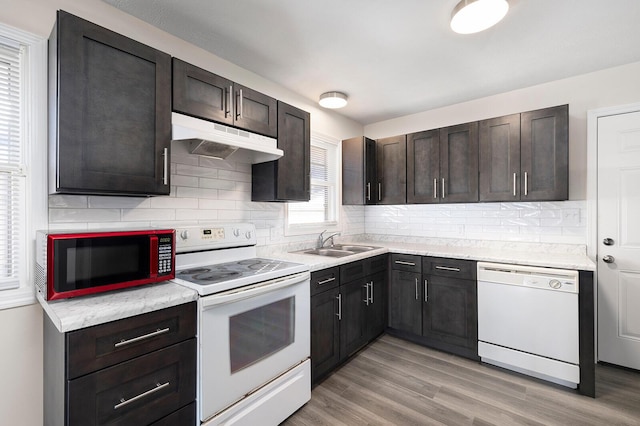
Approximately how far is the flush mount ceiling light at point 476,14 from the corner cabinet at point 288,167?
1.34 m

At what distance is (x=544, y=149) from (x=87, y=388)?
3468 mm

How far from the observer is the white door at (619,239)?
8.30 feet

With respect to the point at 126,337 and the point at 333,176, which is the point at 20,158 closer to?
the point at 126,337

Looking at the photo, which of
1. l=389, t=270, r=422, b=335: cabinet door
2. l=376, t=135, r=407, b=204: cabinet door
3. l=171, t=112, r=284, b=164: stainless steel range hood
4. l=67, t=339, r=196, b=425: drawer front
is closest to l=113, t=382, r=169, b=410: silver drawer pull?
l=67, t=339, r=196, b=425: drawer front

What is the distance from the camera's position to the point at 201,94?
1.92m

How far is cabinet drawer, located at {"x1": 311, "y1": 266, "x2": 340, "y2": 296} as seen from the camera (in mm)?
2293

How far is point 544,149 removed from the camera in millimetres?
2609

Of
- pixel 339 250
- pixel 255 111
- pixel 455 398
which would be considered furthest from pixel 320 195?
pixel 455 398

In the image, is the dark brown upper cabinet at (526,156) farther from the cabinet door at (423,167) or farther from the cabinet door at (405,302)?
the cabinet door at (405,302)

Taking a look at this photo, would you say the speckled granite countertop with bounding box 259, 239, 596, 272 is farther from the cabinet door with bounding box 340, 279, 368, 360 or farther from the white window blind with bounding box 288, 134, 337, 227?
the white window blind with bounding box 288, 134, 337, 227

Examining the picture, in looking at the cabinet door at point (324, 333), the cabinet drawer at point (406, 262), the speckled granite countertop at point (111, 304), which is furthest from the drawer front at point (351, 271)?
the speckled granite countertop at point (111, 304)

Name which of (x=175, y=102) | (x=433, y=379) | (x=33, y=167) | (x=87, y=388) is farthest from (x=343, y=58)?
(x=433, y=379)

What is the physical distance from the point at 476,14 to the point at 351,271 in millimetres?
2053

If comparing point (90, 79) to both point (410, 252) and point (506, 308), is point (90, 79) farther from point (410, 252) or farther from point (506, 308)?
→ point (506, 308)
